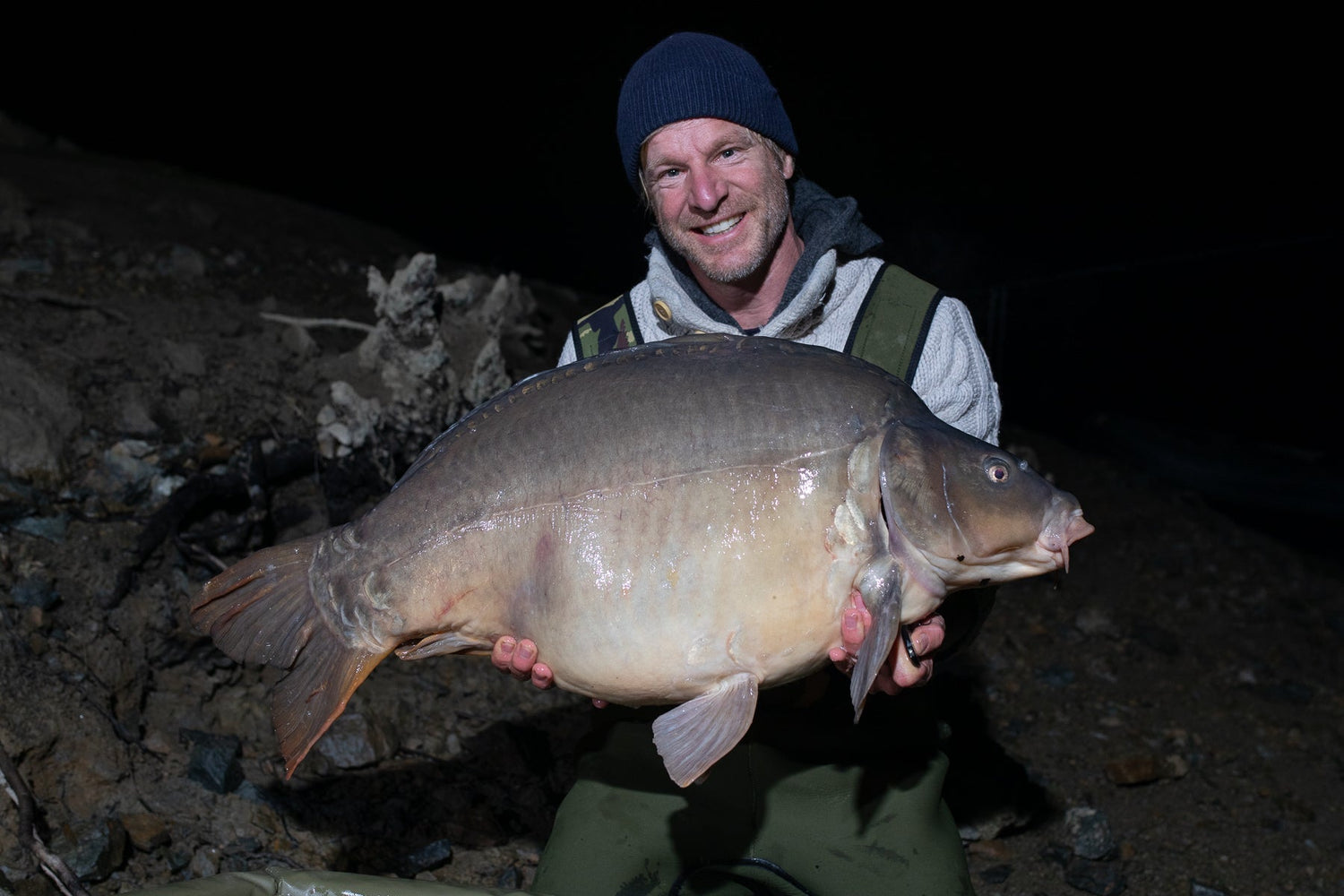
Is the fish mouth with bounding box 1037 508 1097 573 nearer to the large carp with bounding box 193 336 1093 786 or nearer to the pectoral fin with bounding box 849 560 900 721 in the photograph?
the large carp with bounding box 193 336 1093 786

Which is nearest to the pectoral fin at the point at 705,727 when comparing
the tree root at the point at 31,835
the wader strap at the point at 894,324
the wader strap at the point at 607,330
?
the wader strap at the point at 894,324

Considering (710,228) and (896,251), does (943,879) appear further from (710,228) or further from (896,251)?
(896,251)

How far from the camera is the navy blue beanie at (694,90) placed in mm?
2201

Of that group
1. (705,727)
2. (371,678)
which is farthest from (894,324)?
(371,678)

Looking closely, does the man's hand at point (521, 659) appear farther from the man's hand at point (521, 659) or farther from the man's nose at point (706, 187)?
the man's nose at point (706, 187)

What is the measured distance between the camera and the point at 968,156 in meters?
5.67

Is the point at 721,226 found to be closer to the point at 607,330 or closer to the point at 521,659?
the point at 607,330

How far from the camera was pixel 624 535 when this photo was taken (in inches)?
65.4

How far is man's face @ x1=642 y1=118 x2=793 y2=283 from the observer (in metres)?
2.24

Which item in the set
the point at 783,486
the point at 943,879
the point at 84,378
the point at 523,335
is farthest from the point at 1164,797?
the point at 84,378

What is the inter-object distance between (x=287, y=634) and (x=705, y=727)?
777mm

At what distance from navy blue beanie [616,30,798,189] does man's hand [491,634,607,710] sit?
123cm

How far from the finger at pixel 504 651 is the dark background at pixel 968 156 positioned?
358cm

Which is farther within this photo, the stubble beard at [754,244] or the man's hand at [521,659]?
the stubble beard at [754,244]
